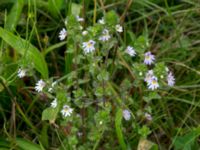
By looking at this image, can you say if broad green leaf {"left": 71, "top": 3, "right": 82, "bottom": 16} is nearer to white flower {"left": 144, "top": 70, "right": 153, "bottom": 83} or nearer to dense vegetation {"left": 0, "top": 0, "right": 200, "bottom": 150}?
dense vegetation {"left": 0, "top": 0, "right": 200, "bottom": 150}

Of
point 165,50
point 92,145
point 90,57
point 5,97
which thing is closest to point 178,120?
point 165,50

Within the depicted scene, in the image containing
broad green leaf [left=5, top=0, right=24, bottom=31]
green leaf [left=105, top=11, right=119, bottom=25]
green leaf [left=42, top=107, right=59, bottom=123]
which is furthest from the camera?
broad green leaf [left=5, top=0, right=24, bottom=31]

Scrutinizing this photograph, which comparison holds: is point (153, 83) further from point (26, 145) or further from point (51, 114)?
point (26, 145)

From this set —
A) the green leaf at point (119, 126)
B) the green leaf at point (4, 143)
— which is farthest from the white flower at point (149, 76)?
the green leaf at point (4, 143)

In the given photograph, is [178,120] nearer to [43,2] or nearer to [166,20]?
[166,20]

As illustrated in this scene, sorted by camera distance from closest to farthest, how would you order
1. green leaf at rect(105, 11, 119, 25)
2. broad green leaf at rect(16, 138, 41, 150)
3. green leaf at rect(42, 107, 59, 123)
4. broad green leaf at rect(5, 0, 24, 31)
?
1. green leaf at rect(105, 11, 119, 25)
2. green leaf at rect(42, 107, 59, 123)
3. broad green leaf at rect(16, 138, 41, 150)
4. broad green leaf at rect(5, 0, 24, 31)

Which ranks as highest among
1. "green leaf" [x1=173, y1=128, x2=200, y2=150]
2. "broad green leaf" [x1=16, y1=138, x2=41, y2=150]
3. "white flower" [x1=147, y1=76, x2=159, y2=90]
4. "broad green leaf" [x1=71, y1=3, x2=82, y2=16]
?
"broad green leaf" [x1=71, y1=3, x2=82, y2=16]

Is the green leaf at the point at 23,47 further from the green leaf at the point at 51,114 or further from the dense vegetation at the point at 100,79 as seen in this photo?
the green leaf at the point at 51,114

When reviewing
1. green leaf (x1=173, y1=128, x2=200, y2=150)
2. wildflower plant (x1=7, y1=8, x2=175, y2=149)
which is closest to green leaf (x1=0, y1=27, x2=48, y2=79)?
wildflower plant (x1=7, y1=8, x2=175, y2=149)

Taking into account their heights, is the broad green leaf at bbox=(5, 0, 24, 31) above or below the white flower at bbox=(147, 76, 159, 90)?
above
